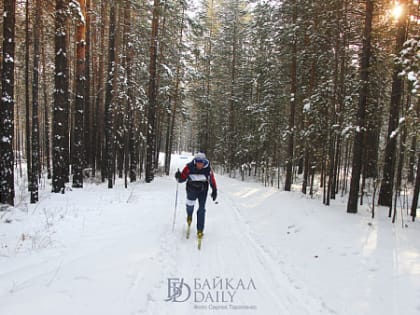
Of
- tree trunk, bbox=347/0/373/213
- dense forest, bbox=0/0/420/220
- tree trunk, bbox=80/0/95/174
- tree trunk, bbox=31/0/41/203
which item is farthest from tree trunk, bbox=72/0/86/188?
tree trunk, bbox=347/0/373/213

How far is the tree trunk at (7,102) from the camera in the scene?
8742 mm

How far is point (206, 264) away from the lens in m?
5.88

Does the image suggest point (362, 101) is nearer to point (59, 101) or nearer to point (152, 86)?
point (59, 101)

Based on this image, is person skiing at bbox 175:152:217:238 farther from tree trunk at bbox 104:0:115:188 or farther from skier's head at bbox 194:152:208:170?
tree trunk at bbox 104:0:115:188

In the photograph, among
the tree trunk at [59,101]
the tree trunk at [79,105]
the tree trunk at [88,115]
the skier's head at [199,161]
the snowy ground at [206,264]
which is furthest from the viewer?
the tree trunk at [88,115]

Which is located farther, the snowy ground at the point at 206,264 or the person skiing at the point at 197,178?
the person skiing at the point at 197,178

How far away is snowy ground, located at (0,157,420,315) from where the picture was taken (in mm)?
4246

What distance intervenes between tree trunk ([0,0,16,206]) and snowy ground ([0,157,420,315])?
1203mm

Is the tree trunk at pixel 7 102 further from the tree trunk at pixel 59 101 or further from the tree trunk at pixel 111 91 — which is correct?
the tree trunk at pixel 111 91

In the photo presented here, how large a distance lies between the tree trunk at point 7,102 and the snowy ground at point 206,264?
1.20 meters

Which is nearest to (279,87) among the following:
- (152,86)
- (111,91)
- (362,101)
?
(152,86)

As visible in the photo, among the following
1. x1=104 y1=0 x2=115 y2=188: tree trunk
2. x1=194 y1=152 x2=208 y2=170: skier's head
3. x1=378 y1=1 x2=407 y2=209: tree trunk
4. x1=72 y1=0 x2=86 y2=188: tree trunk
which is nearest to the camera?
x1=194 y1=152 x2=208 y2=170: skier's head

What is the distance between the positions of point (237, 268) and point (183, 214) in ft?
15.1

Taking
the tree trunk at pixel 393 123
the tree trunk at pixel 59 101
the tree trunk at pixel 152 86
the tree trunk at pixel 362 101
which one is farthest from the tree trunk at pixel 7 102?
the tree trunk at pixel 393 123
